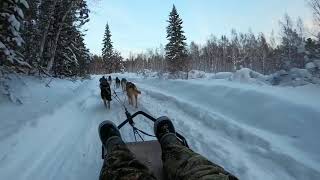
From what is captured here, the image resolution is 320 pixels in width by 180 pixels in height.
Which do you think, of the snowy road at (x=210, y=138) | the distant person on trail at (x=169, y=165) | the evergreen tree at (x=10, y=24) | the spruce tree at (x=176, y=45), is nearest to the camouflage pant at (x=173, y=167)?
the distant person on trail at (x=169, y=165)

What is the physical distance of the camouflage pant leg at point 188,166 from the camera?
2.26m

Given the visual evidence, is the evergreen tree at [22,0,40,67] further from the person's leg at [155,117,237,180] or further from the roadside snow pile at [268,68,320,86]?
the person's leg at [155,117,237,180]

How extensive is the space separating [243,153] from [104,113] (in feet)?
19.4

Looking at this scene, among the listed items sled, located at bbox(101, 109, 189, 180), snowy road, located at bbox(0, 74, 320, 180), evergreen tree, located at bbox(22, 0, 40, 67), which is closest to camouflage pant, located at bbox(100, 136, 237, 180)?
sled, located at bbox(101, 109, 189, 180)

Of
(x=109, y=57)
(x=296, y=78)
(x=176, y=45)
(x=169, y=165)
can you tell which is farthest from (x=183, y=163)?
(x=109, y=57)

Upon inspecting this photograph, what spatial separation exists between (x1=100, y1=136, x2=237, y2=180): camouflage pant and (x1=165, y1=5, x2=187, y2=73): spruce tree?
36.9 metres

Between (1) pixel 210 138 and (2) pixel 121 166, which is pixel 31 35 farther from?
(2) pixel 121 166

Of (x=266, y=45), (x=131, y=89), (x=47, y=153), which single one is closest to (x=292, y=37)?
(x=266, y=45)

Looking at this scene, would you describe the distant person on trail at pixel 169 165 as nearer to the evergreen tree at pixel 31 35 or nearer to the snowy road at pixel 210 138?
the snowy road at pixel 210 138

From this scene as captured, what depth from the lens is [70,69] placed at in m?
30.6

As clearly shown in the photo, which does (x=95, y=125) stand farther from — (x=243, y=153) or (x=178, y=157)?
(x=178, y=157)

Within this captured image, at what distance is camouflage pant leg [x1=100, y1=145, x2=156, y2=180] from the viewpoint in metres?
2.38

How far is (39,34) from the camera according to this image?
1833 centimetres

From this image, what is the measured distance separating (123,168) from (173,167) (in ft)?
1.60
